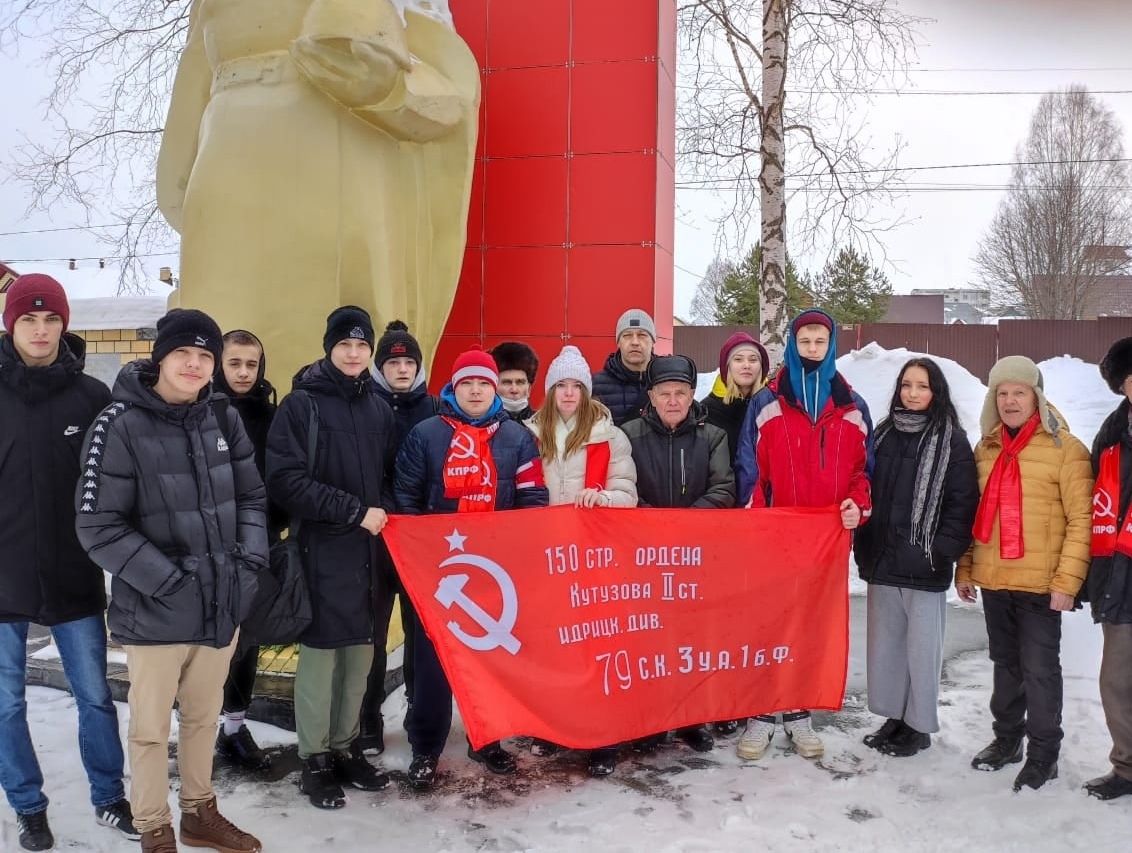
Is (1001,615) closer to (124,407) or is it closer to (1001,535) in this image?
(1001,535)

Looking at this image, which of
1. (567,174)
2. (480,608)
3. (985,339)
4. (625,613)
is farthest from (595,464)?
(985,339)

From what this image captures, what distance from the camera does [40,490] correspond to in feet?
10.1

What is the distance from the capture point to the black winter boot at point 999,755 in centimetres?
395

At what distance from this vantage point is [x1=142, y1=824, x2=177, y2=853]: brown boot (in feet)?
9.74

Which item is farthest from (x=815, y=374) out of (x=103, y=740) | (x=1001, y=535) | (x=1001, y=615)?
(x=103, y=740)

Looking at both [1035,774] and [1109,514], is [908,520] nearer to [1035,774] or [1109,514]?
[1109,514]

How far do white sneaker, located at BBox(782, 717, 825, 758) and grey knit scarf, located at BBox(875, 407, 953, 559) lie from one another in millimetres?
977

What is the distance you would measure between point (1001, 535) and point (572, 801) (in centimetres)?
215

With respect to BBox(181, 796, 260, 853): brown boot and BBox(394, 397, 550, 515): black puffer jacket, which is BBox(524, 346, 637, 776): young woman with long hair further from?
BBox(181, 796, 260, 853): brown boot

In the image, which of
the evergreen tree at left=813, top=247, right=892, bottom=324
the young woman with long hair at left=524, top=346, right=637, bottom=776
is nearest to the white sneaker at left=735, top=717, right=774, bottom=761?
the young woman with long hair at left=524, top=346, right=637, bottom=776

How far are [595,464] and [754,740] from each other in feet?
4.83

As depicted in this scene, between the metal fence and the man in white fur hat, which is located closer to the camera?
Answer: the man in white fur hat

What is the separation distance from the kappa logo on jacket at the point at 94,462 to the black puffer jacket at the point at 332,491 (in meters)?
0.66

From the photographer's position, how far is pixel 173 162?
209 inches
